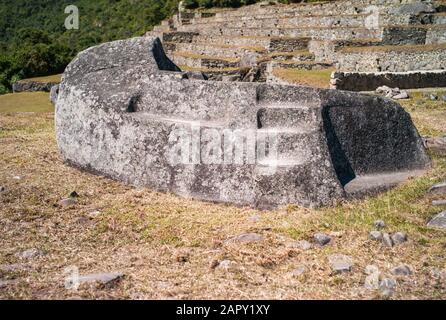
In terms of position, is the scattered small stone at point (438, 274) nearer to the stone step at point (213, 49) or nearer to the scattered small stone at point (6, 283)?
the scattered small stone at point (6, 283)

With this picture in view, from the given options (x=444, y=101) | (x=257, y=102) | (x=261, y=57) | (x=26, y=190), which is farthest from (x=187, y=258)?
(x=261, y=57)

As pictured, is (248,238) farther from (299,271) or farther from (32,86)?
(32,86)

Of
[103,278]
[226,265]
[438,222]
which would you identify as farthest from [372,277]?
[103,278]

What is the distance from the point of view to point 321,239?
454 centimetres

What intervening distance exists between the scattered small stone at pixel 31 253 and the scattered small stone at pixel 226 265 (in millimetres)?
1721

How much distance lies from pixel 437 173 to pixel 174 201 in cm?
362

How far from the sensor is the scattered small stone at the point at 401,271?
12.7ft

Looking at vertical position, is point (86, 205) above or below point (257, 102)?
below

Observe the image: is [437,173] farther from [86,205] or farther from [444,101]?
[444,101]

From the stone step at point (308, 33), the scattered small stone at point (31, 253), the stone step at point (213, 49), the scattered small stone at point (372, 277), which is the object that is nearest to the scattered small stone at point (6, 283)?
the scattered small stone at point (31, 253)

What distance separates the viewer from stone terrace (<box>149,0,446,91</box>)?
20.3 metres

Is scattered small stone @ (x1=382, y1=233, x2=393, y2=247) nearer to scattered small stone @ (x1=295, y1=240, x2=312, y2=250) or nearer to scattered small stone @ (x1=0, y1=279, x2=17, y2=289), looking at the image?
scattered small stone @ (x1=295, y1=240, x2=312, y2=250)

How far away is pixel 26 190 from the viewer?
20.5 feet

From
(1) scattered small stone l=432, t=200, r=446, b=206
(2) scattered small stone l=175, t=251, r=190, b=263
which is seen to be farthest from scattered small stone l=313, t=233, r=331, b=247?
(1) scattered small stone l=432, t=200, r=446, b=206
